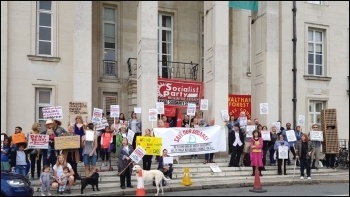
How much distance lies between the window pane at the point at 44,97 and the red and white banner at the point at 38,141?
16.3 feet

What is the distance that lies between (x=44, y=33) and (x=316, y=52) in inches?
553

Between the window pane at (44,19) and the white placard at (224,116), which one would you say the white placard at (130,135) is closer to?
the white placard at (224,116)

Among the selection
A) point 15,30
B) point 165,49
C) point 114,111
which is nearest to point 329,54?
point 165,49

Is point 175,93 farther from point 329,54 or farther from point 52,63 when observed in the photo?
point 329,54

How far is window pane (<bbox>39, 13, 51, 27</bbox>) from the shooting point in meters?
18.9

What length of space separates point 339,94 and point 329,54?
2235 mm

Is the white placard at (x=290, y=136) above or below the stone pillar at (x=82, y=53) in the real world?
below

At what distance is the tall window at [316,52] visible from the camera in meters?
23.7

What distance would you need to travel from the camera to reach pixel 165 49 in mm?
23062

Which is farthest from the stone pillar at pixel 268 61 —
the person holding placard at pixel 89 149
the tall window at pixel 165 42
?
the person holding placard at pixel 89 149

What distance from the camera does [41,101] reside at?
62.0 ft

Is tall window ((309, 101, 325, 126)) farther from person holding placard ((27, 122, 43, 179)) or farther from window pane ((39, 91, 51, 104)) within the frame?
person holding placard ((27, 122, 43, 179))

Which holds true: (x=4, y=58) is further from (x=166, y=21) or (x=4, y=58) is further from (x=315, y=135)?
(x=315, y=135)

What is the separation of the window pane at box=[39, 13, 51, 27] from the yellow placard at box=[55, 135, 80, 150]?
680 centimetres
